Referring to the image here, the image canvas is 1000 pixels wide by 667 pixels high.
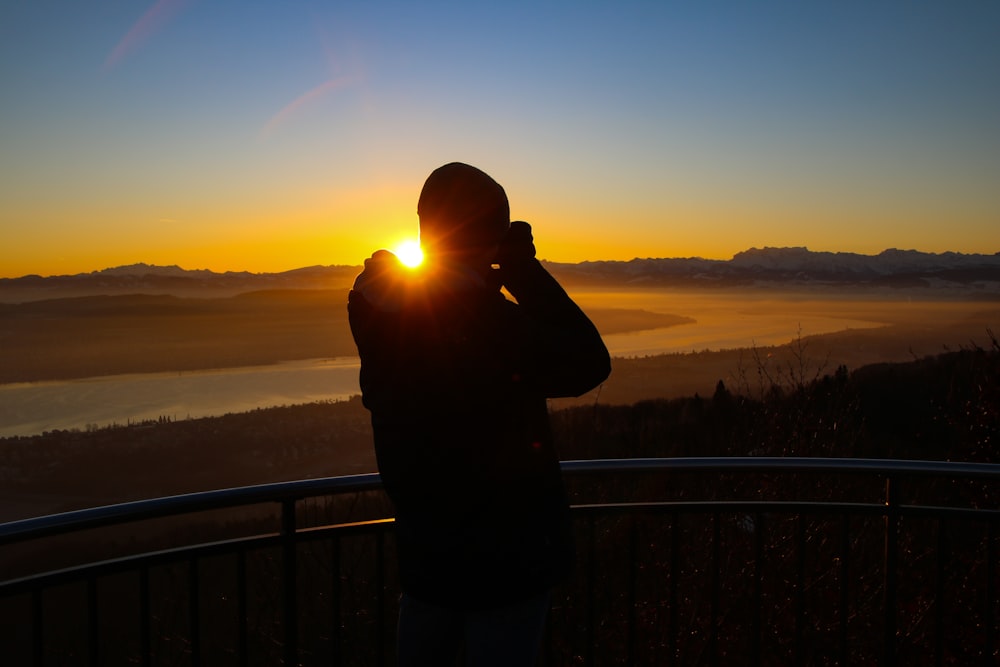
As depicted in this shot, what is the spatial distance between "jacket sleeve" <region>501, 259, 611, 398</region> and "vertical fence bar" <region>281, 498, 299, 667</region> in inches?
53.7

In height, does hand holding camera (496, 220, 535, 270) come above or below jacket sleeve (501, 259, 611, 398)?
above

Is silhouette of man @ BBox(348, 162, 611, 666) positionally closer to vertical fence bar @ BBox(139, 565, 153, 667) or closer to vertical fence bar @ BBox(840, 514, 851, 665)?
vertical fence bar @ BBox(139, 565, 153, 667)

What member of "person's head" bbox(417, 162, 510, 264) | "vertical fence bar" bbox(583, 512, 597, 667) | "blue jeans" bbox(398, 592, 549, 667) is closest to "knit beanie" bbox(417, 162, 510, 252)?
"person's head" bbox(417, 162, 510, 264)

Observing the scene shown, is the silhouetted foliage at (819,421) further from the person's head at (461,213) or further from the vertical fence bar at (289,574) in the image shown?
the person's head at (461,213)

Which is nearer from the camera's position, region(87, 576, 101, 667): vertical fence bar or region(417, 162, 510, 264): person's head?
region(417, 162, 510, 264): person's head

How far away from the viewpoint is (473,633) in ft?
6.49

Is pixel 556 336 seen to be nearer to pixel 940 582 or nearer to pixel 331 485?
pixel 331 485

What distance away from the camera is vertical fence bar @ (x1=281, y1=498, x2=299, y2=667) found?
280 centimetres

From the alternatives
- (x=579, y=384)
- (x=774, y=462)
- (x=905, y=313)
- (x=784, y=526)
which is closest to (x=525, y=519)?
(x=579, y=384)

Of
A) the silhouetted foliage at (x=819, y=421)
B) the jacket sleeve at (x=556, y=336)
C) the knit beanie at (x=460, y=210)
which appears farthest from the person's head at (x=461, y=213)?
the silhouetted foliage at (x=819, y=421)

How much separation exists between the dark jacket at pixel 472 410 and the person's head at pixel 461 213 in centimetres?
8

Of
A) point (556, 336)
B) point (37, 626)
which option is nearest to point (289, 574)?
point (37, 626)

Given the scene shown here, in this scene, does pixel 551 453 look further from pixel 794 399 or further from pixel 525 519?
pixel 794 399

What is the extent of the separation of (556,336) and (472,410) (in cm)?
26
